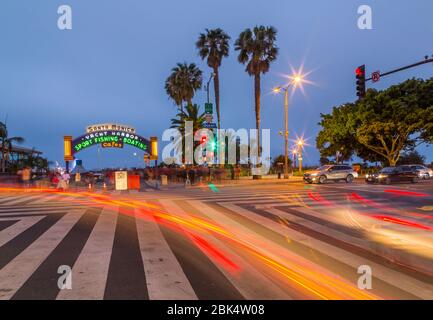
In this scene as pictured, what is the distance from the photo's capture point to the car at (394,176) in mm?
29531

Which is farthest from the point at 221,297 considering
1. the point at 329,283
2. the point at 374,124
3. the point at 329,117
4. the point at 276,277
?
the point at 329,117

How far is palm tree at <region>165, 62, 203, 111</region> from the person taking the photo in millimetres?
55844

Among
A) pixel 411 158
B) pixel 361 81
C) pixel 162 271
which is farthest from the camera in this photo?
pixel 411 158

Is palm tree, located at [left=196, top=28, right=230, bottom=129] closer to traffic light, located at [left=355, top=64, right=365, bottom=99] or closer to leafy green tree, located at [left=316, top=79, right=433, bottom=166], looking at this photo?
leafy green tree, located at [left=316, top=79, right=433, bottom=166]

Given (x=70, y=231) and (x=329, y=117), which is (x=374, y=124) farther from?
(x=70, y=231)

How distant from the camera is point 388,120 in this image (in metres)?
46.4

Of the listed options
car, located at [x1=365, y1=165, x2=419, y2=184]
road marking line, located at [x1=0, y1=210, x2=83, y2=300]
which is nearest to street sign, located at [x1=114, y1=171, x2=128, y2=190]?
road marking line, located at [x1=0, y1=210, x2=83, y2=300]

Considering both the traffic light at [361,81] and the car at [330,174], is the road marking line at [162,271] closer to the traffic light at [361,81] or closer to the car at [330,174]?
the traffic light at [361,81]

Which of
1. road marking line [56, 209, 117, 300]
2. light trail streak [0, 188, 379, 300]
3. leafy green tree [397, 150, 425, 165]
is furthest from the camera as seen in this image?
leafy green tree [397, 150, 425, 165]

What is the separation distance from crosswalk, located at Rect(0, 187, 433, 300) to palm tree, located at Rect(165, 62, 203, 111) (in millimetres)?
43941

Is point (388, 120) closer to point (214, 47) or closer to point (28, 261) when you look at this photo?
point (214, 47)

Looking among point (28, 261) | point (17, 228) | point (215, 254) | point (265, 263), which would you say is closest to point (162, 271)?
point (215, 254)

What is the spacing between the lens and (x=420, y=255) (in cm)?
738

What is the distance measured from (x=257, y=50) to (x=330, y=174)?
60.6 ft
